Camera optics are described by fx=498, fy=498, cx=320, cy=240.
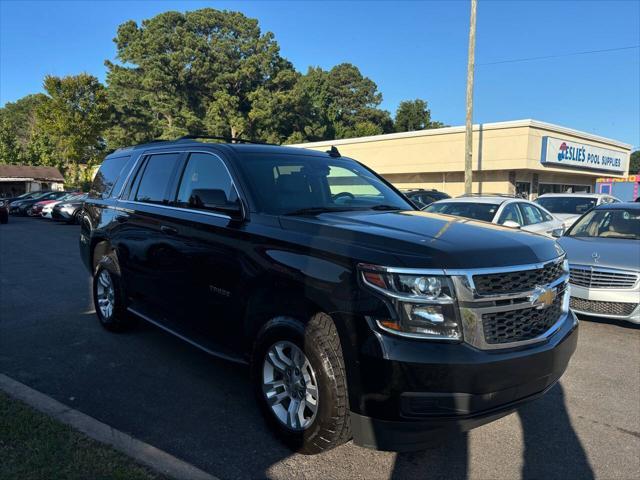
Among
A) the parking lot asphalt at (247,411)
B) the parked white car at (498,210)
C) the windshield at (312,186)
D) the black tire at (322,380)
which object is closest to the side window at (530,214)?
the parked white car at (498,210)

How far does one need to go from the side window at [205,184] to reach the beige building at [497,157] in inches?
907

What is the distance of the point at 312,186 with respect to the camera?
13.8 ft

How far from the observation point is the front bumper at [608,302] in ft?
19.2

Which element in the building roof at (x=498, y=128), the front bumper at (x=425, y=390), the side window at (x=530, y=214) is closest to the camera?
the front bumper at (x=425, y=390)

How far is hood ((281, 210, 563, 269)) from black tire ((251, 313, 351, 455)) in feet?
1.79

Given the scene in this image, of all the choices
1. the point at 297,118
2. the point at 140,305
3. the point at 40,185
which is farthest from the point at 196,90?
the point at 140,305

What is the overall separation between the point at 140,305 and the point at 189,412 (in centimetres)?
161

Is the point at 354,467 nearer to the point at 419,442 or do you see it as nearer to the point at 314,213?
the point at 419,442

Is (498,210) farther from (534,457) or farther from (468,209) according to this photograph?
(534,457)

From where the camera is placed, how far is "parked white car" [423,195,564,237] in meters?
9.28

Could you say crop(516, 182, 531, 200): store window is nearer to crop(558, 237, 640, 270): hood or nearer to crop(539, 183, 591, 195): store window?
crop(539, 183, 591, 195): store window

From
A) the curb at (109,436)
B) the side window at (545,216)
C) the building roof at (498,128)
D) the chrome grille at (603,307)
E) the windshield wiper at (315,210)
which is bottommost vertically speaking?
the chrome grille at (603,307)

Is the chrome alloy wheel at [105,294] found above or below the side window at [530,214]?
below

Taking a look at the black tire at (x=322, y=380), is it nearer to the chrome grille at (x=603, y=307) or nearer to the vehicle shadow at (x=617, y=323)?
the chrome grille at (x=603, y=307)
